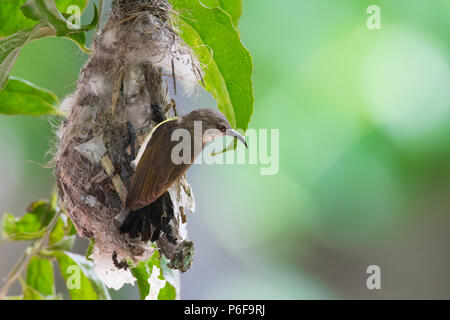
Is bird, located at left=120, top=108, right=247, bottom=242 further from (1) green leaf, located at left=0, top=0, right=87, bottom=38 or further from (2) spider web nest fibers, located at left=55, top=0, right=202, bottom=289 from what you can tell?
(1) green leaf, located at left=0, top=0, right=87, bottom=38

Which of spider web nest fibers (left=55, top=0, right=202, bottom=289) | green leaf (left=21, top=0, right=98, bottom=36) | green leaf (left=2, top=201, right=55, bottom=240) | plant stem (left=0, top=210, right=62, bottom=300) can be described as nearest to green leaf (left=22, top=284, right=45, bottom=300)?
plant stem (left=0, top=210, right=62, bottom=300)

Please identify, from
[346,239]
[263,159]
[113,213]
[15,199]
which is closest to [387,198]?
[346,239]

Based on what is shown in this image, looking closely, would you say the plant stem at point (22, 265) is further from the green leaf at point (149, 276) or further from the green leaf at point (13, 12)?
the green leaf at point (13, 12)

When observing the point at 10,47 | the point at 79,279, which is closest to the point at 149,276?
the point at 79,279

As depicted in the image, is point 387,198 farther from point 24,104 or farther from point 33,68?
point 24,104

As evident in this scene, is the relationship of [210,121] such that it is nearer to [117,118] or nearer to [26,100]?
[117,118]
